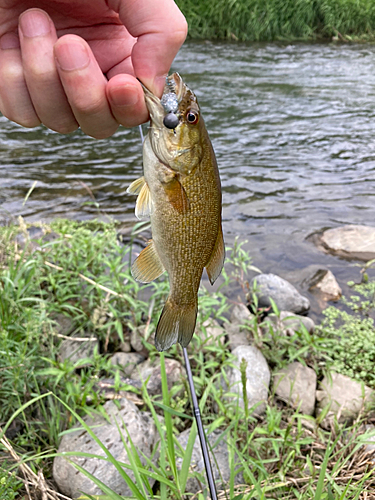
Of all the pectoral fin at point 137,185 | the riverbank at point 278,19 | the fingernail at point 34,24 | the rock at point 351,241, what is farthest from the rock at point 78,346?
the riverbank at point 278,19

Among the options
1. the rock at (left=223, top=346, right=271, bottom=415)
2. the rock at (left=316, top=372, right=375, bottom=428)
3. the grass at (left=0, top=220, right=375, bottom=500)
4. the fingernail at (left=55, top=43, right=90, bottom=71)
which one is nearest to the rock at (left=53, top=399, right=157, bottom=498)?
the grass at (left=0, top=220, right=375, bottom=500)

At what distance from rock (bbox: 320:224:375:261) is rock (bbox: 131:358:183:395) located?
3081mm

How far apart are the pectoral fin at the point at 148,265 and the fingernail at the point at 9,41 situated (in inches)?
40.0

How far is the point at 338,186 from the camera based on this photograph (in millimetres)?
6980

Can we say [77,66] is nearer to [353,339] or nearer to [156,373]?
[156,373]

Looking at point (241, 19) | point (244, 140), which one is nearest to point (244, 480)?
point (244, 140)

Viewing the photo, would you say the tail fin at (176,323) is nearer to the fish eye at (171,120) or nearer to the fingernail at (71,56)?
the fish eye at (171,120)

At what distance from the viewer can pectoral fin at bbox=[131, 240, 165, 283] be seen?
1.63 metres

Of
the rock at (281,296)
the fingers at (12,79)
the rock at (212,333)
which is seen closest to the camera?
the fingers at (12,79)

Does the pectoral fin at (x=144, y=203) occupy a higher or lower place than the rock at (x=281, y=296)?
higher

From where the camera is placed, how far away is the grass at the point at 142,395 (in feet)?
7.28

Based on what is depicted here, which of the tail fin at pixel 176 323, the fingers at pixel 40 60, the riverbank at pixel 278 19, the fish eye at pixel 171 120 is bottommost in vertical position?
the tail fin at pixel 176 323

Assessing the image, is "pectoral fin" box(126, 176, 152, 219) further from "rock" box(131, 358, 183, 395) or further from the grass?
"rock" box(131, 358, 183, 395)

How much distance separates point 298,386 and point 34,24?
9.62 ft
